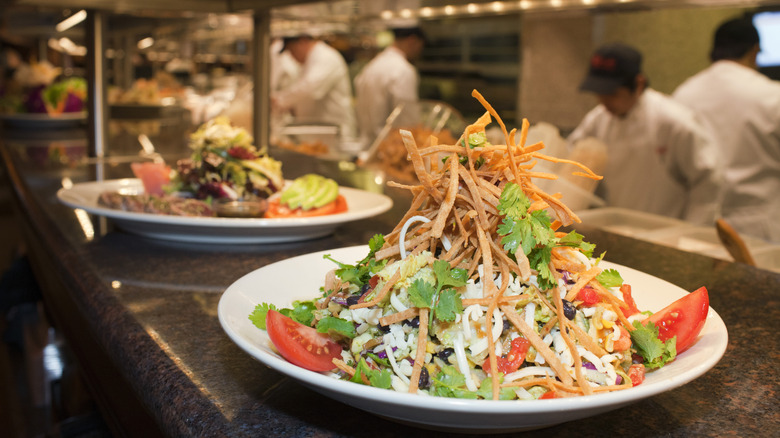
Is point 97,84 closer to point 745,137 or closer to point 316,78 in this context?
point 745,137

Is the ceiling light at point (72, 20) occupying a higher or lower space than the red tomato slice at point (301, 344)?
higher

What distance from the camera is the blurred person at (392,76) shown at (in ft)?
17.5

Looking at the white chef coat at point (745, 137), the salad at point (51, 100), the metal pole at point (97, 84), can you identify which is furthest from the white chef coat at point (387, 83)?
the metal pole at point (97, 84)

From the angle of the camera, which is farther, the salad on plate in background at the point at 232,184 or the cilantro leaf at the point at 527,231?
the salad on plate in background at the point at 232,184

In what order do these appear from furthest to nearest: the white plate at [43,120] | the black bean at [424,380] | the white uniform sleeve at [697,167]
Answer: the white plate at [43,120], the white uniform sleeve at [697,167], the black bean at [424,380]

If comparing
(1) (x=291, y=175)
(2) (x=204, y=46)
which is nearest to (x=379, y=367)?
(1) (x=291, y=175)

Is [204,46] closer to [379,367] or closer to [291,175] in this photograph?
[291,175]

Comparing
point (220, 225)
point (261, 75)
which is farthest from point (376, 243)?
point (261, 75)

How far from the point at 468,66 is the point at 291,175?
3.11 m

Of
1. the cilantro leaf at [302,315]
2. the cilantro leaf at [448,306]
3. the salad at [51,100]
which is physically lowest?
the cilantro leaf at [302,315]

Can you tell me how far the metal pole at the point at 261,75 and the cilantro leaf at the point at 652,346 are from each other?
225 cm

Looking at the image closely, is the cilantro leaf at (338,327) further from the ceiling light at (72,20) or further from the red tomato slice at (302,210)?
the ceiling light at (72,20)

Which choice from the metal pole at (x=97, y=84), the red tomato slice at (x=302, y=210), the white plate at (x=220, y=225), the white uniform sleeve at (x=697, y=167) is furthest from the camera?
the white uniform sleeve at (x=697, y=167)

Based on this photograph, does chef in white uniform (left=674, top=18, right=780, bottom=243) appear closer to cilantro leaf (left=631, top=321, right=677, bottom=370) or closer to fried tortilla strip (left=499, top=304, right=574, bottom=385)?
cilantro leaf (left=631, top=321, right=677, bottom=370)
